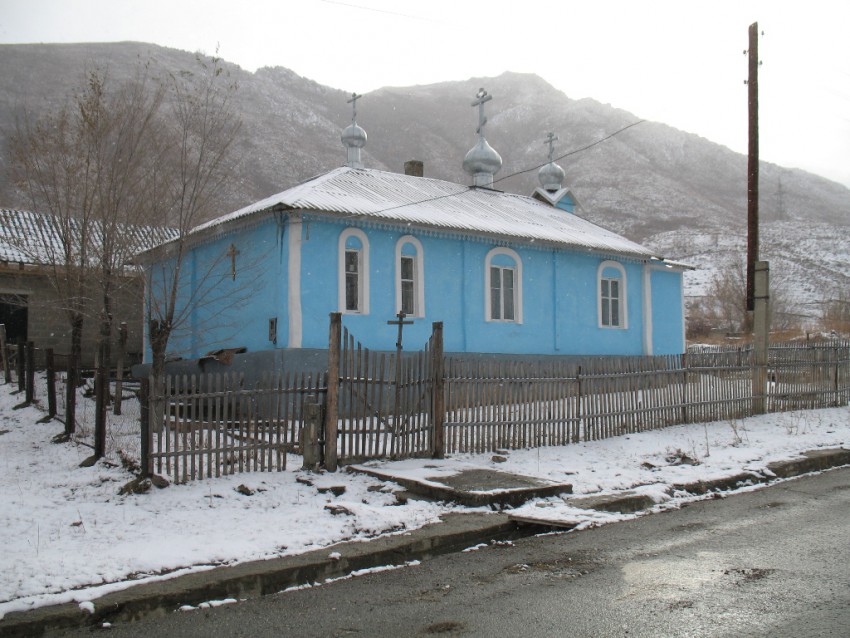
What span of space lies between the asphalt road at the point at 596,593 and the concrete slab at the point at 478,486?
39.8 inches

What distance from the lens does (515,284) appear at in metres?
19.0

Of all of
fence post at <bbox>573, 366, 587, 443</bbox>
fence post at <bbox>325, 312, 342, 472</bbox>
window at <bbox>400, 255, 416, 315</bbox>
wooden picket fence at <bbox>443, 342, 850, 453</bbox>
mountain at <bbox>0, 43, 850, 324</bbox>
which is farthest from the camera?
mountain at <bbox>0, 43, 850, 324</bbox>

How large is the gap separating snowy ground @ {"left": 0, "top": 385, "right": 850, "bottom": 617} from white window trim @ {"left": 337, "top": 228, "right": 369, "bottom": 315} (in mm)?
5323

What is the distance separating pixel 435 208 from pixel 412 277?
216 centimetres

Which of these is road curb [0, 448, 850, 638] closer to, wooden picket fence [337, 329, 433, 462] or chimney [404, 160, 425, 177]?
wooden picket fence [337, 329, 433, 462]

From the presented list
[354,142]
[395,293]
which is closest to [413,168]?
[354,142]

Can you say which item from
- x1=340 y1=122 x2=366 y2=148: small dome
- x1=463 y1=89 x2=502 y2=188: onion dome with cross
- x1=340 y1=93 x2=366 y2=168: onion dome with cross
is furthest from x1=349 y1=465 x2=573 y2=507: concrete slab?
x1=463 y1=89 x2=502 y2=188: onion dome with cross

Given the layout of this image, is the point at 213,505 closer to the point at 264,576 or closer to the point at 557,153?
the point at 264,576

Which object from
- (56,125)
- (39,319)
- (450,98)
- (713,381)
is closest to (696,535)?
(713,381)

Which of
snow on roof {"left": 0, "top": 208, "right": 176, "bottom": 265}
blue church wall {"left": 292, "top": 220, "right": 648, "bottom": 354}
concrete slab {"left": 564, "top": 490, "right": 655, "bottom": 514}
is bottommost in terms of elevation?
concrete slab {"left": 564, "top": 490, "right": 655, "bottom": 514}

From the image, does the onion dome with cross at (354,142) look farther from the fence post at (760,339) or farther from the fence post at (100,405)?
the fence post at (100,405)

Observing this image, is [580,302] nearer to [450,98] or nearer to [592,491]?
[592,491]

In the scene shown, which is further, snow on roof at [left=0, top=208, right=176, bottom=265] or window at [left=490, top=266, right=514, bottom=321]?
window at [left=490, top=266, right=514, bottom=321]

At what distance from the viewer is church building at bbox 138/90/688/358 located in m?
15.4
